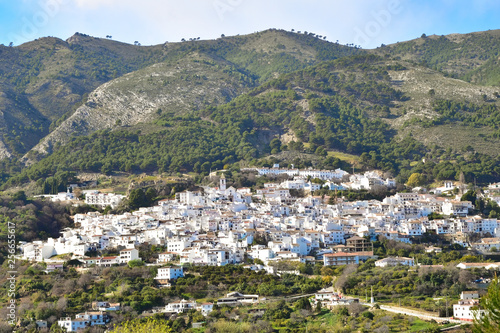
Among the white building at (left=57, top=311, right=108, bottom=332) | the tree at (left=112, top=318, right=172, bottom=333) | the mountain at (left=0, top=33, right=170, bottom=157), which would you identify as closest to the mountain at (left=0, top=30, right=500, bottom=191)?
the mountain at (left=0, top=33, right=170, bottom=157)

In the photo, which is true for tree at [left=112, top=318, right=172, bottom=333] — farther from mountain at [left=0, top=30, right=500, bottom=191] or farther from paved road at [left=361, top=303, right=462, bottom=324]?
mountain at [left=0, top=30, right=500, bottom=191]

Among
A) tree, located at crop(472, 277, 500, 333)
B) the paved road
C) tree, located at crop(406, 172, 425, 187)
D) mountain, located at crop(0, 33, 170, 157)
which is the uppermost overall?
mountain, located at crop(0, 33, 170, 157)

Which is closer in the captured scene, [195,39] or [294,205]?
[294,205]

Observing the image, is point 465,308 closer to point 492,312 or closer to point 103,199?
point 492,312

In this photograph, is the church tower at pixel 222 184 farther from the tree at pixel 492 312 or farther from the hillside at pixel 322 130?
the tree at pixel 492 312

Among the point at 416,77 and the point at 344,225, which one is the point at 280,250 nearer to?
the point at 344,225

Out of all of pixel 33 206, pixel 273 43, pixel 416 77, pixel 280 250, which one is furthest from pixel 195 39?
pixel 280 250

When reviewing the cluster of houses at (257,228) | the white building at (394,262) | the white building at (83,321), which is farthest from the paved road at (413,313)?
the white building at (83,321)
